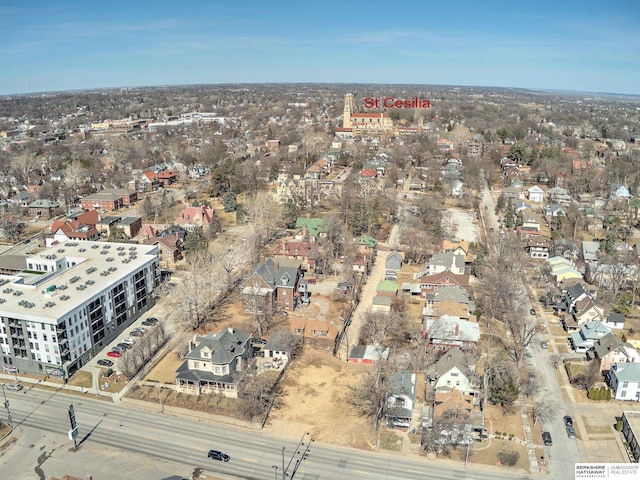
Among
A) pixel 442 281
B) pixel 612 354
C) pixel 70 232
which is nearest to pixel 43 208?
pixel 70 232

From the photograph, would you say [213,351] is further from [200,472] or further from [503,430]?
[503,430]

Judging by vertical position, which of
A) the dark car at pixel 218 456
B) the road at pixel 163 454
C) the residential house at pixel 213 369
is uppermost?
the residential house at pixel 213 369

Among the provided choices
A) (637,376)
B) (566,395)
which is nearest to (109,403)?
(566,395)

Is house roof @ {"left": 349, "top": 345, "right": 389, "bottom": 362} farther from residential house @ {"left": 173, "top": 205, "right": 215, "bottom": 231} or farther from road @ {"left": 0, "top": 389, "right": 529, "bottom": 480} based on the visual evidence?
Answer: residential house @ {"left": 173, "top": 205, "right": 215, "bottom": 231}

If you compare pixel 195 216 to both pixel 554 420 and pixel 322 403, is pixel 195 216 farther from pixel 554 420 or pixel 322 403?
pixel 554 420

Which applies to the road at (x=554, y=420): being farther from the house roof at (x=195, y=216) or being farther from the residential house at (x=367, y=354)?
the house roof at (x=195, y=216)

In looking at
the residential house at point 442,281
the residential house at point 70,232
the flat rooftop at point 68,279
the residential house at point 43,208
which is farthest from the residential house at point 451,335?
the residential house at point 43,208
